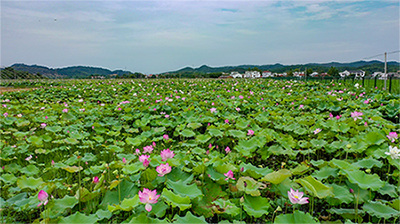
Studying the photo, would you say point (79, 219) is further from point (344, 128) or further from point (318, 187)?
point (344, 128)

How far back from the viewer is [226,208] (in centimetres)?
121

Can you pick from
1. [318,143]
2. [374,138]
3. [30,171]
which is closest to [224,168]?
[318,143]

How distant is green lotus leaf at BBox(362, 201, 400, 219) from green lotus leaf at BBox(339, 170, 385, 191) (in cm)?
9

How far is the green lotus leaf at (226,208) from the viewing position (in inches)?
46.7

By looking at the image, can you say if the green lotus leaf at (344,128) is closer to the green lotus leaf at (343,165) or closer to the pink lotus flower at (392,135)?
the pink lotus flower at (392,135)

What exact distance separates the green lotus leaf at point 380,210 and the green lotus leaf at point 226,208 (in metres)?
0.72

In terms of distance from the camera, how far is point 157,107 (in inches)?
160

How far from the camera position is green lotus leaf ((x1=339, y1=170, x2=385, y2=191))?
1281 mm

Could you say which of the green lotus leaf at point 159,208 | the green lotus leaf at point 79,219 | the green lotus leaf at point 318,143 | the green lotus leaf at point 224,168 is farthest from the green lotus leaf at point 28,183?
the green lotus leaf at point 318,143

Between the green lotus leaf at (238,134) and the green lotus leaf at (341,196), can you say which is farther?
the green lotus leaf at (238,134)

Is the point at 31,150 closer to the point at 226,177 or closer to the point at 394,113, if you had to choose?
the point at 226,177

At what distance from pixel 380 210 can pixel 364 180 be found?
0.56ft

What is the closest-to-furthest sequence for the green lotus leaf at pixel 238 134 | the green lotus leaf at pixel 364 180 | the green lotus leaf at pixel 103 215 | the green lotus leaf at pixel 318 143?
the green lotus leaf at pixel 103 215, the green lotus leaf at pixel 364 180, the green lotus leaf at pixel 318 143, the green lotus leaf at pixel 238 134

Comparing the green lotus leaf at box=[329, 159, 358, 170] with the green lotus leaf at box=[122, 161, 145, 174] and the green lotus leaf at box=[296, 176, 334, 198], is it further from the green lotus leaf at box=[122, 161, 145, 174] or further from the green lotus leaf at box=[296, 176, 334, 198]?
the green lotus leaf at box=[122, 161, 145, 174]
